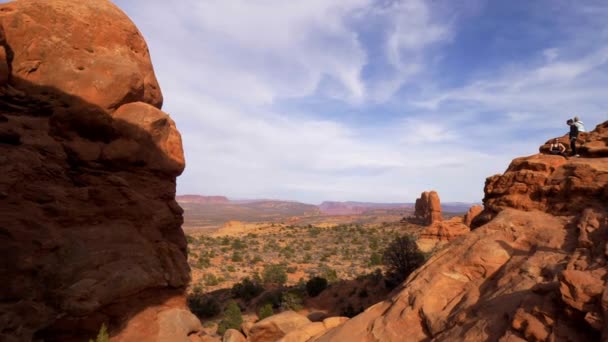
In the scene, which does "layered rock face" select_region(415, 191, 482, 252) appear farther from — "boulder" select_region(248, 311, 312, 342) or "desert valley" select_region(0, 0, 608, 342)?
"desert valley" select_region(0, 0, 608, 342)

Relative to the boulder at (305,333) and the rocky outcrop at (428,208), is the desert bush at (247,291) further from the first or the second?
the rocky outcrop at (428,208)

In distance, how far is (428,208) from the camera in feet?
188

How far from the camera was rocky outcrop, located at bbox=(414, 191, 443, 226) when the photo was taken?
181ft

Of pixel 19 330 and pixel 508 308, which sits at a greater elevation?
pixel 508 308

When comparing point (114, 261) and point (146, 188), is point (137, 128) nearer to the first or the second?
point (146, 188)

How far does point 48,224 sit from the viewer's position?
8.21 metres

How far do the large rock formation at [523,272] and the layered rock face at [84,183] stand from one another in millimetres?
5711

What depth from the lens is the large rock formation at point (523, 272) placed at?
18.1ft

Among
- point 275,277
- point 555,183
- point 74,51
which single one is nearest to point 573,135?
point 555,183

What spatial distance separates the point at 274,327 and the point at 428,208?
1895 inches

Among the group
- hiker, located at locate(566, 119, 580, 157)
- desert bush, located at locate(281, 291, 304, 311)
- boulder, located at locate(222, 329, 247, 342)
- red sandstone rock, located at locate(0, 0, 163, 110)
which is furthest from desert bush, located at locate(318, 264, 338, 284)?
red sandstone rock, located at locate(0, 0, 163, 110)

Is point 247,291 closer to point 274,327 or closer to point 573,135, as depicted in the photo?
point 274,327

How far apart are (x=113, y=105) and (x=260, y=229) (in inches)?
2077

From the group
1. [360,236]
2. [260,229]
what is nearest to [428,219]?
[360,236]
